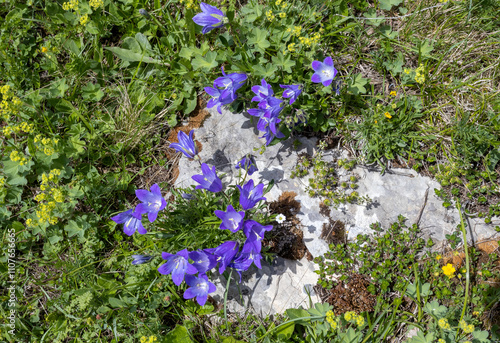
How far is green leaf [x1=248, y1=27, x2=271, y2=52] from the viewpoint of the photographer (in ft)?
12.2

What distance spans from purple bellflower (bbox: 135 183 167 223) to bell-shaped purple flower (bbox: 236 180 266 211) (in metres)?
0.76

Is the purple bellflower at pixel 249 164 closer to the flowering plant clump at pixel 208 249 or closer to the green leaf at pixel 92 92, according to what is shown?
the flowering plant clump at pixel 208 249

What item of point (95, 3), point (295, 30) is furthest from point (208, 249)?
point (95, 3)

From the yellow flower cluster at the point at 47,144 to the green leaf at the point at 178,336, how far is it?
2.27 metres

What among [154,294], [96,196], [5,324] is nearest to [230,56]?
[96,196]

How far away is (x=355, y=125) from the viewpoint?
365 cm

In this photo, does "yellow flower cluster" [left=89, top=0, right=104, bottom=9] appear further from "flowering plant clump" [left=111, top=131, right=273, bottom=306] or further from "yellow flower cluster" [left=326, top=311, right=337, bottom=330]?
"yellow flower cluster" [left=326, top=311, right=337, bottom=330]

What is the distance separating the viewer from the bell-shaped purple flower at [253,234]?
297cm

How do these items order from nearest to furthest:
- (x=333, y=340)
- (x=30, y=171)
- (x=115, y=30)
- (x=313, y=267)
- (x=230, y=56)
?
(x=333, y=340) → (x=313, y=267) → (x=230, y=56) → (x=30, y=171) → (x=115, y=30)

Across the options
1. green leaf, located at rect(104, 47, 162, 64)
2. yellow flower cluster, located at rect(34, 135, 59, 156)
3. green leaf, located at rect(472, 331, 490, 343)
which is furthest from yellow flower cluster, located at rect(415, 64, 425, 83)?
yellow flower cluster, located at rect(34, 135, 59, 156)

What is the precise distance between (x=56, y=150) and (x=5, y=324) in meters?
1.93

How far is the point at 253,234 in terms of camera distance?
120 inches

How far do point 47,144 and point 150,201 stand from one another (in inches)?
61.4

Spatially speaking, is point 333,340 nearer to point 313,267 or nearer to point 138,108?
point 313,267
